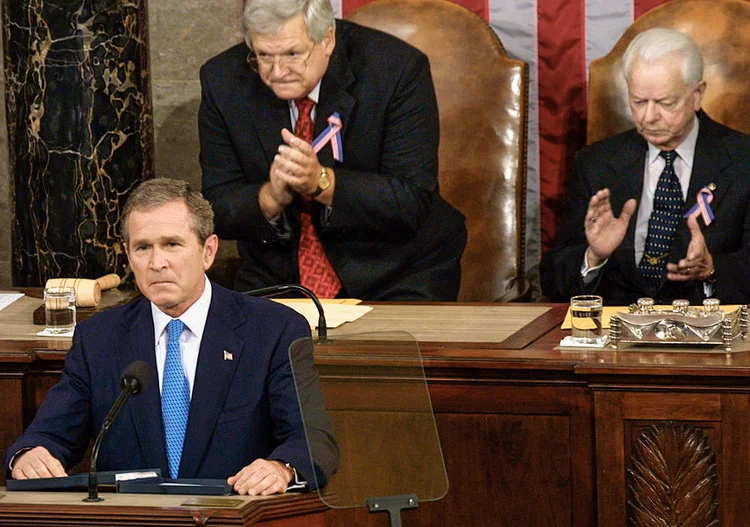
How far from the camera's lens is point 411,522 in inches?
136

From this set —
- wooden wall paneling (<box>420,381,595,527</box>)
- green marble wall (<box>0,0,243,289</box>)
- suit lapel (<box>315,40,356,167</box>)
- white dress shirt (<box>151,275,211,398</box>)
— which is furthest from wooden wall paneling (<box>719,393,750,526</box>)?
green marble wall (<box>0,0,243,289</box>)

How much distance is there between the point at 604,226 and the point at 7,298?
188 centimetres

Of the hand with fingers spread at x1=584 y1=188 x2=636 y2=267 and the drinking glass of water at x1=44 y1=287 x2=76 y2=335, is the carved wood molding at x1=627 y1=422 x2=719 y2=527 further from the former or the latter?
the drinking glass of water at x1=44 y1=287 x2=76 y2=335

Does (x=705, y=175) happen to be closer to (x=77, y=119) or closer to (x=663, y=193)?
(x=663, y=193)

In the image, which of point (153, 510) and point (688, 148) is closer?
point (153, 510)

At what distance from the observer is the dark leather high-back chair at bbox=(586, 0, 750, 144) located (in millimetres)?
4941

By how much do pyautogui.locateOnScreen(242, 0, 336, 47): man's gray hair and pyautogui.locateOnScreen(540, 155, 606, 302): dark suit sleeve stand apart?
41.8 inches

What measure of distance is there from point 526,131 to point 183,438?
257cm

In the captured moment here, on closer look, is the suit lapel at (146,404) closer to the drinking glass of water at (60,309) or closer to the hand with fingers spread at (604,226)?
the drinking glass of water at (60,309)

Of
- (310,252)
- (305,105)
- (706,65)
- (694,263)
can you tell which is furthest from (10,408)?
(706,65)

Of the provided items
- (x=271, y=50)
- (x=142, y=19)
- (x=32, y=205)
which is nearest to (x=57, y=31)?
(x=142, y=19)

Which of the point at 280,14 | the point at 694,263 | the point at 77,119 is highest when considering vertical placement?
the point at 280,14

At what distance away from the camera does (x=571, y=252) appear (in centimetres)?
454

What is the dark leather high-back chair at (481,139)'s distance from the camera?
5.12 meters
